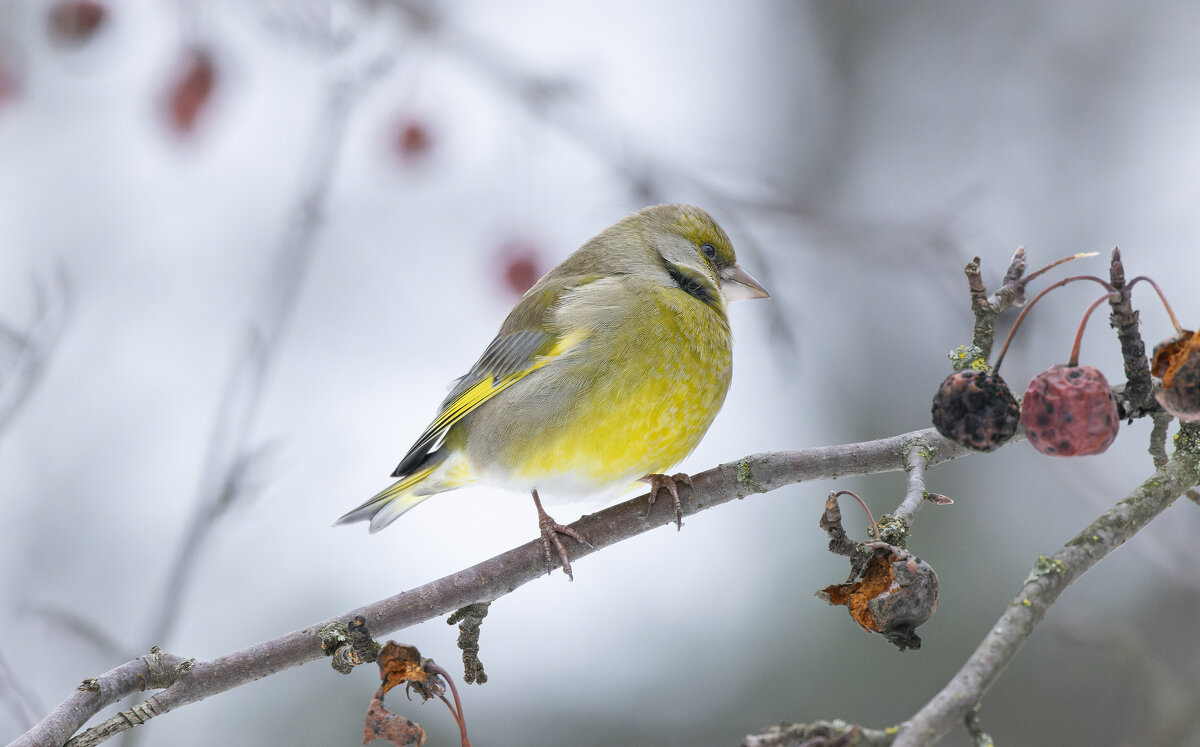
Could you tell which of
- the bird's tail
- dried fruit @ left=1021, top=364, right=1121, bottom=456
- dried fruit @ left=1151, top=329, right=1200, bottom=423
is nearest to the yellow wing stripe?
the bird's tail

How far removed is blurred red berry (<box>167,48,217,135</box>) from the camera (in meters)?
3.70

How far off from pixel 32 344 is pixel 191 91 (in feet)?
4.08

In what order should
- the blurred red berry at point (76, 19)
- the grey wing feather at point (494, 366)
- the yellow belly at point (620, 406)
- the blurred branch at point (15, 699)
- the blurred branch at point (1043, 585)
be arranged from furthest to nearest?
the blurred red berry at point (76, 19), the grey wing feather at point (494, 366), the yellow belly at point (620, 406), the blurred branch at point (15, 699), the blurred branch at point (1043, 585)

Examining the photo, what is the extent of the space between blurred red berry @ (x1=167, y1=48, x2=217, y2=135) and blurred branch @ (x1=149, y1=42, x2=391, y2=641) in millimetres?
614

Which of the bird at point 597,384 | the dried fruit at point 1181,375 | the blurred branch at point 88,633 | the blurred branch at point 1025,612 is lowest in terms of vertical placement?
the blurred branch at point 1025,612

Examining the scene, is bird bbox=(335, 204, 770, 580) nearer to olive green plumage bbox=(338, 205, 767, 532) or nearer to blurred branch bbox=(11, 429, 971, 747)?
olive green plumage bbox=(338, 205, 767, 532)

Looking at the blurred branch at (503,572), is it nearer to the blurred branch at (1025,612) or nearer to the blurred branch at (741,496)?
the blurred branch at (741,496)

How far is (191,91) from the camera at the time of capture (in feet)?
12.2

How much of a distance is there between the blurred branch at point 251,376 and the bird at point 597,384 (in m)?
0.45

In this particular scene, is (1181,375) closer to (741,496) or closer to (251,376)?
(741,496)

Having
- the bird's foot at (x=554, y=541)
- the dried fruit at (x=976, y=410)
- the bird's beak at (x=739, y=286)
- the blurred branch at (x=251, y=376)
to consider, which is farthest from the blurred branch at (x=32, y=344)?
the dried fruit at (x=976, y=410)

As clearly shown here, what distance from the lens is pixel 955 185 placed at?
271 inches

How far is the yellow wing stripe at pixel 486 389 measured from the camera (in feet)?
9.95

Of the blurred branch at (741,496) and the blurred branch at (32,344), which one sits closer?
the blurred branch at (741,496)
